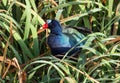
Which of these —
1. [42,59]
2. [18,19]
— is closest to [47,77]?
[42,59]

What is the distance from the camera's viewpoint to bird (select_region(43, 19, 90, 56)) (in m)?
3.77

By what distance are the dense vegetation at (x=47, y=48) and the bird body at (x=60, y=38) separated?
8 centimetres

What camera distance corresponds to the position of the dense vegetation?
10.8 feet

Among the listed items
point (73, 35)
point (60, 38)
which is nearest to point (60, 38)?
point (60, 38)

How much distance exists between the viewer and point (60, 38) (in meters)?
3.81

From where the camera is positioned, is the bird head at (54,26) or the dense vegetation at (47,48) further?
the bird head at (54,26)

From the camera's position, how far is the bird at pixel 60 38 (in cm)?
377

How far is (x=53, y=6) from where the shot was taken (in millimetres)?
4016

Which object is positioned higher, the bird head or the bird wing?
the bird head

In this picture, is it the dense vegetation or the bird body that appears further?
the bird body

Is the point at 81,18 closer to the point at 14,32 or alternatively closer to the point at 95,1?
the point at 95,1

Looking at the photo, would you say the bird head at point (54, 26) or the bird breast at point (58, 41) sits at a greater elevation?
the bird head at point (54, 26)

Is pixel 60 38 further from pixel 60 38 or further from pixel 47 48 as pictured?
pixel 47 48

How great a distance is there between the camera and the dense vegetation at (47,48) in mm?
3283
